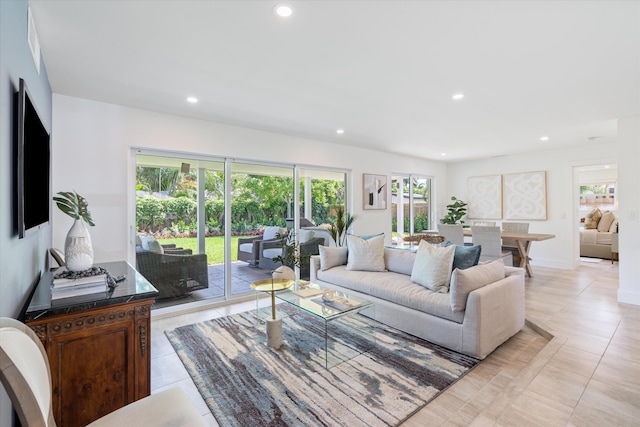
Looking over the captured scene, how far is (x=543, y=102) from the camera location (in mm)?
3332

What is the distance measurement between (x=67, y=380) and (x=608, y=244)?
959cm

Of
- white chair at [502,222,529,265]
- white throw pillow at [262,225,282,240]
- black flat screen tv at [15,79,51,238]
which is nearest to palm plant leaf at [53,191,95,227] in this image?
black flat screen tv at [15,79,51,238]

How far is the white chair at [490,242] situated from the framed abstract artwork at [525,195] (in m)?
2.24

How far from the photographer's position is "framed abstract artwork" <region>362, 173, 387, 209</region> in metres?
5.82

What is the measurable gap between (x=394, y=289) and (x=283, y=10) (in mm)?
2605

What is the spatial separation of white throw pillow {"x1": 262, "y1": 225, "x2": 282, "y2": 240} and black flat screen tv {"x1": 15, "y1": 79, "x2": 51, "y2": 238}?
279 cm

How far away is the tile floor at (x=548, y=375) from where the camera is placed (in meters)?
1.84

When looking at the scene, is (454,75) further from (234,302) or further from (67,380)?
(234,302)

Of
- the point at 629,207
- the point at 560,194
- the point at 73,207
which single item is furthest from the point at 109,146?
the point at 560,194

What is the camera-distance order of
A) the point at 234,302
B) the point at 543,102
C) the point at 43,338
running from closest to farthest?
the point at 43,338 < the point at 543,102 < the point at 234,302

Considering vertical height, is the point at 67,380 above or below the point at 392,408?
above

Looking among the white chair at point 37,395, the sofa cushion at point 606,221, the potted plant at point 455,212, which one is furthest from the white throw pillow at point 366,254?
the sofa cushion at point 606,221

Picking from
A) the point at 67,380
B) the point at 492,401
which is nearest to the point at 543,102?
the point at 492,401

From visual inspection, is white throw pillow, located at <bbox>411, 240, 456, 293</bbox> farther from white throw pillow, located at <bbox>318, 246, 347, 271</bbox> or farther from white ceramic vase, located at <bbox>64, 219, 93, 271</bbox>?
white ceramic vase, located at <bbox>64, 219, 93, 271</bbox>
